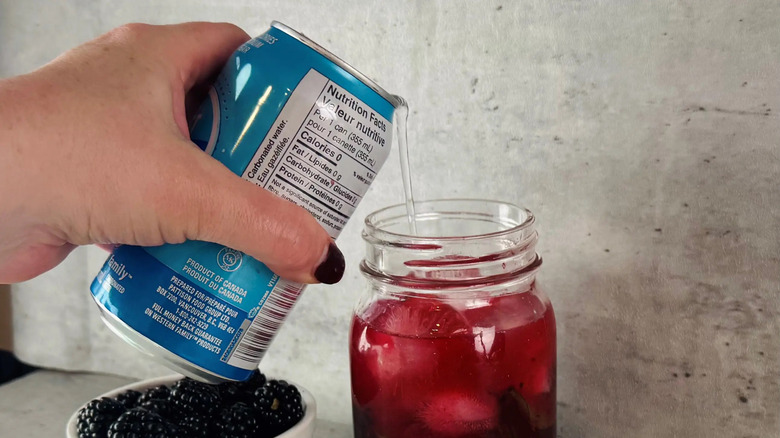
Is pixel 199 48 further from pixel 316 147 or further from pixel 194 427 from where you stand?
pixel 194 427

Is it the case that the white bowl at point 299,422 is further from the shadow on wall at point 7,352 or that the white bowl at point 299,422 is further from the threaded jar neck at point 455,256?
the shadow on wall at point 7,352

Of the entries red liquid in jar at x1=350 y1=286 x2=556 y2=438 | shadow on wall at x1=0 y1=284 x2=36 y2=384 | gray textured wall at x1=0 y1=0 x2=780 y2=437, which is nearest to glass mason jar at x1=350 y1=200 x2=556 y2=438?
red liquid in jar at x1=350 y1=286 x2=556 y2=438

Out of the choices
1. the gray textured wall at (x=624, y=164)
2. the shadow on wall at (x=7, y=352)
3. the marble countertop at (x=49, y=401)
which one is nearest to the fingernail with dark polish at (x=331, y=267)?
the gray textured wall at (x=624, y=164)

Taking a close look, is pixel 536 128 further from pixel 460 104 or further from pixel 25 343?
pixel 25 343

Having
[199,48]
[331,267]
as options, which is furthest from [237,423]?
[199,48]

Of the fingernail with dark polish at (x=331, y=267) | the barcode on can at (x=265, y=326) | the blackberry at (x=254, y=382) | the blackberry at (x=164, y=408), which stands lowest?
the blackberry at (x=164, y=408)

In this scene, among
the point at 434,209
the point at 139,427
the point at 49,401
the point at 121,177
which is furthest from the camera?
the point at 49,401
